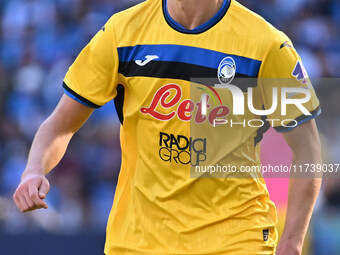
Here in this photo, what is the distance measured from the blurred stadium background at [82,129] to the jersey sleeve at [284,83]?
2.11 meters

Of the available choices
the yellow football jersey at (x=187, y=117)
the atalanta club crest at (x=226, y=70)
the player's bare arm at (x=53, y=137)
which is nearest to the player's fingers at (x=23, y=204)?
the player's bare arm at (x=53, y=137)

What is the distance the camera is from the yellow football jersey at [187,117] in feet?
10.2

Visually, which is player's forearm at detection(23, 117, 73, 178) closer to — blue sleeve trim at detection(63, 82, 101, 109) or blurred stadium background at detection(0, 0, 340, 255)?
blue sleeve trim at detection(63, 82, 101, 109)

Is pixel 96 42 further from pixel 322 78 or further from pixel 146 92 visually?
pixel 322 78

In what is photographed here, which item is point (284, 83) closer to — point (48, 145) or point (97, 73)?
point (97, 73)

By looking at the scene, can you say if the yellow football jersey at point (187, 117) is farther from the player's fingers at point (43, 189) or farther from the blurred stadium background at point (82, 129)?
the blurred stadium background at point (82, 129)

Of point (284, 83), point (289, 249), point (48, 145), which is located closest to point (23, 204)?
point (48, 145)

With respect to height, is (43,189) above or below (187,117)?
below

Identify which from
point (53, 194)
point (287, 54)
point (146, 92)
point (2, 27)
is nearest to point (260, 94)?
point (287, 54)

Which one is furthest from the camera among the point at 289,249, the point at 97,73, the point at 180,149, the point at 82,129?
the point at 82,129

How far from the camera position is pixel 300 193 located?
3.12m

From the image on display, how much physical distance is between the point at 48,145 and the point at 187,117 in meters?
0.67

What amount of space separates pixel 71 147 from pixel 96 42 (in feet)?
15.4

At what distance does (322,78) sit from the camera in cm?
802
